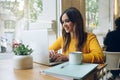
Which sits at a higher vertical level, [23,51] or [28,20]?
[28,20]

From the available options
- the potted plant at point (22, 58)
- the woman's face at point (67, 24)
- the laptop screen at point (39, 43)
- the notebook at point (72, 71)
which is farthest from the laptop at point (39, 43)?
the woman's face at point (67, 24)

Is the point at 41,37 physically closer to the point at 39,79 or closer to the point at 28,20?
the point at 39,79

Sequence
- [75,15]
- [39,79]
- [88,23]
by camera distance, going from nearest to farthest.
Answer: [39,79] → [75,15] → [88,23]

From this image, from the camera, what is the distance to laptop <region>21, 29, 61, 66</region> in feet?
5.17

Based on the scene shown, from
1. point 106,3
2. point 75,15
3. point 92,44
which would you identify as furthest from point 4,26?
point 106,3

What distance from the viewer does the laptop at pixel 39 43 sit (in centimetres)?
157

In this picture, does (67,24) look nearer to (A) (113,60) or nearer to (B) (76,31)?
(B) (76,31)

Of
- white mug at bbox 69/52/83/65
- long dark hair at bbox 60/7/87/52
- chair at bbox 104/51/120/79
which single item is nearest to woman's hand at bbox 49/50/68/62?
white mug at bbox 69/52/83/65

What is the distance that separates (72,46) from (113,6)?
11.3 ft

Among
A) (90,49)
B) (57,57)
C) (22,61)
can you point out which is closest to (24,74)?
(22,61)

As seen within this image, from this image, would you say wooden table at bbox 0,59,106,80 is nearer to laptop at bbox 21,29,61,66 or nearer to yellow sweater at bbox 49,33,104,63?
laptop at bbox 21,29,61,66

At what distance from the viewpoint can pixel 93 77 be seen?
4.73ft

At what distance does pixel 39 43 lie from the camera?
5.39 feet

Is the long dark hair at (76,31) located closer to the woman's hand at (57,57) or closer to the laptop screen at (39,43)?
the woman's hand at (57,57)
